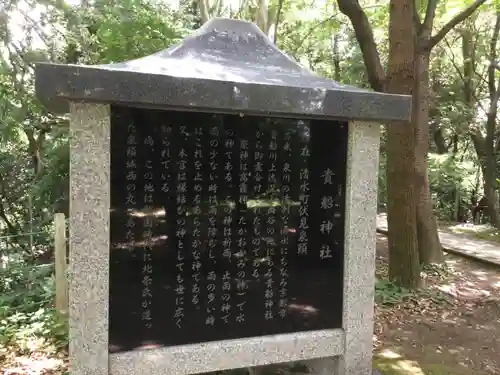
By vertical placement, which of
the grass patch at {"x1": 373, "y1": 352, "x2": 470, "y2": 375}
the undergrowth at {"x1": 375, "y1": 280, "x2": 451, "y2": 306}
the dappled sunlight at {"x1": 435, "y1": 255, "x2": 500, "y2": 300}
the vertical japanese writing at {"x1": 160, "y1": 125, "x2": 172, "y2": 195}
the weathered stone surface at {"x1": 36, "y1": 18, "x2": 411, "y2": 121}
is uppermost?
the weathered stone surface at {"x1": 36, "y1": 18, "x2": 411, "y2": 121}

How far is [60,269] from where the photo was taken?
5379 millimetres

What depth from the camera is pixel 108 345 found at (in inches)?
130

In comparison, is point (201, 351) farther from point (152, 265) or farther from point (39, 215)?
point (39, 215)

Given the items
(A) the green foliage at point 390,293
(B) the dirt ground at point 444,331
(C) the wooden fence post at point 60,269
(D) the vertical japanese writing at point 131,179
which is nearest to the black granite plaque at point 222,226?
(D) the vertical japanese writing at point 131,179

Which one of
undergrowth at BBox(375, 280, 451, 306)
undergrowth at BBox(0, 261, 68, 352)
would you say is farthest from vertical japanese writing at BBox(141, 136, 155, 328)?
undergrowth at BBox(375, 280, 451, 306)

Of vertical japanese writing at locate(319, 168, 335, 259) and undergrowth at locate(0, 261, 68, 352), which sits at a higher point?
vertical japanese writing at locate(319, 168, 335, 259)

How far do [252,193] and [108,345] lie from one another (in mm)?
1463

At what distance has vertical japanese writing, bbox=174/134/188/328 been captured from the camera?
3.41 m

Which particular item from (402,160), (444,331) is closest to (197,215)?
(444,331)

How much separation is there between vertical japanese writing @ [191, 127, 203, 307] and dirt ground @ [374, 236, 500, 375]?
6.53 ft

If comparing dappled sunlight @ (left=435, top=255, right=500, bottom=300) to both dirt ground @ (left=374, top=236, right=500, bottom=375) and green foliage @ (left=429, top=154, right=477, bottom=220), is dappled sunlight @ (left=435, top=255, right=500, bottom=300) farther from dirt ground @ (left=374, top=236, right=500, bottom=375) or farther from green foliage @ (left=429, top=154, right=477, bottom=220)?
green foliage @ (left=429, top=154, right=477, bottom=220)

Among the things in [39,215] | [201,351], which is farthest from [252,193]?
[39,215]

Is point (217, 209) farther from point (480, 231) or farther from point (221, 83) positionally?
point (480, 231)

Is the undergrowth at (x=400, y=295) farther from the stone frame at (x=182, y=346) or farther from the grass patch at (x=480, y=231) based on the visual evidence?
the grass patch at (x=480, y=231)
